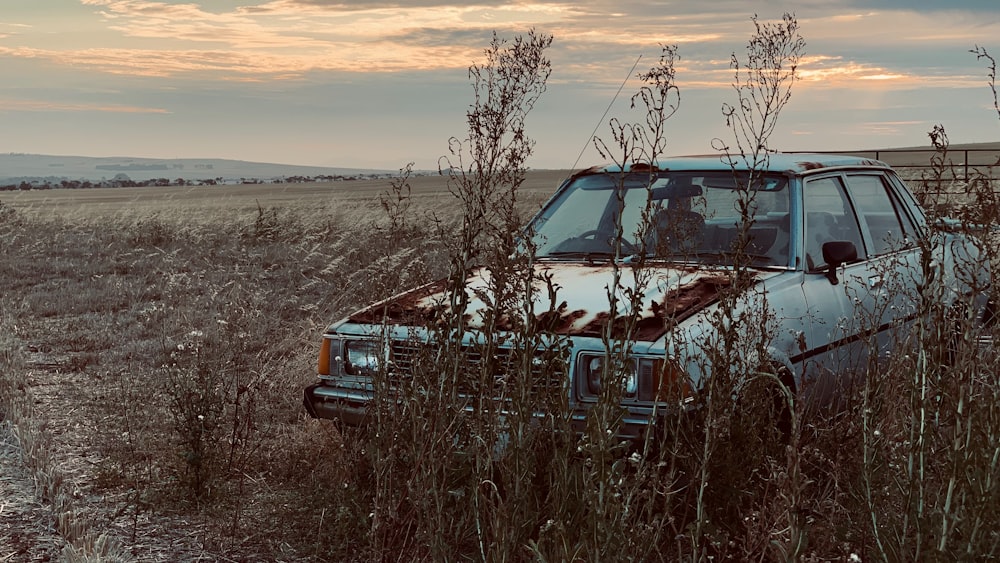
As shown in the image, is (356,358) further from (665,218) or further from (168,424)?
(168,424)

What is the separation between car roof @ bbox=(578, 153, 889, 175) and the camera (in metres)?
5.58

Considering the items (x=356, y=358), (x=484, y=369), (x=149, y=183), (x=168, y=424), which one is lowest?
(x=168, y=424)

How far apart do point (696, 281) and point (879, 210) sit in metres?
2.67

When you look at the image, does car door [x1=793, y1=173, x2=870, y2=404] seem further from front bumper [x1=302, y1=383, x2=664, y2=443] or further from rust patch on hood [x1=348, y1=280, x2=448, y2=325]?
front bumper [x1=302, y1=383, x2=664, y2=443]

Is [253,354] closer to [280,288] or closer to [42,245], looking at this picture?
[280,288]

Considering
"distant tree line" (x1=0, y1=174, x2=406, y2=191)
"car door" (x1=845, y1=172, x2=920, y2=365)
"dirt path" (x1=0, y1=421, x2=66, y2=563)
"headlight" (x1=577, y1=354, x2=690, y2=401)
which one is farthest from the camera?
"distant tree line" (x1=0, y1=174, x2=406, y2=191)

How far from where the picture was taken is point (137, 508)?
15.2 feet

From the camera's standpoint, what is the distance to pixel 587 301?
4488mm

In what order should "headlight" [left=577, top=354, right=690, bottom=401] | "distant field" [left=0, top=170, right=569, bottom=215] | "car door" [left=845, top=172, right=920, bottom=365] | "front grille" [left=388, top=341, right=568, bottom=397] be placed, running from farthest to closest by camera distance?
1. "distant field" [left=0, top=170, right=569, bottom=215]
2. "car door" [left=845, top=172, right=920, bottom=365]
3. "headlight" [left=577, top=354, right=690, bottom=401]
4. "front grille" [left=388, top=341, right=568, bottom=397]

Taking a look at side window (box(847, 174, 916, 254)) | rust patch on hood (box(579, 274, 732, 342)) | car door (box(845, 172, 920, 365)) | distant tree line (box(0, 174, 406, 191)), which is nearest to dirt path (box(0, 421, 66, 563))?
rust patch on hood (box(579, 274, 732, 342))

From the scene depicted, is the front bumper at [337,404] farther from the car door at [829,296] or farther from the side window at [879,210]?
the side window at [879,210]

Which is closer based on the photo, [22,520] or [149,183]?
[22,520]

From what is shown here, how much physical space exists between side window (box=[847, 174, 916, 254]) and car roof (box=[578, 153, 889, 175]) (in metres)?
0.12

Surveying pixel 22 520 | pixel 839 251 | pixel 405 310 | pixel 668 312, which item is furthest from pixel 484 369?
pixel 22 520
